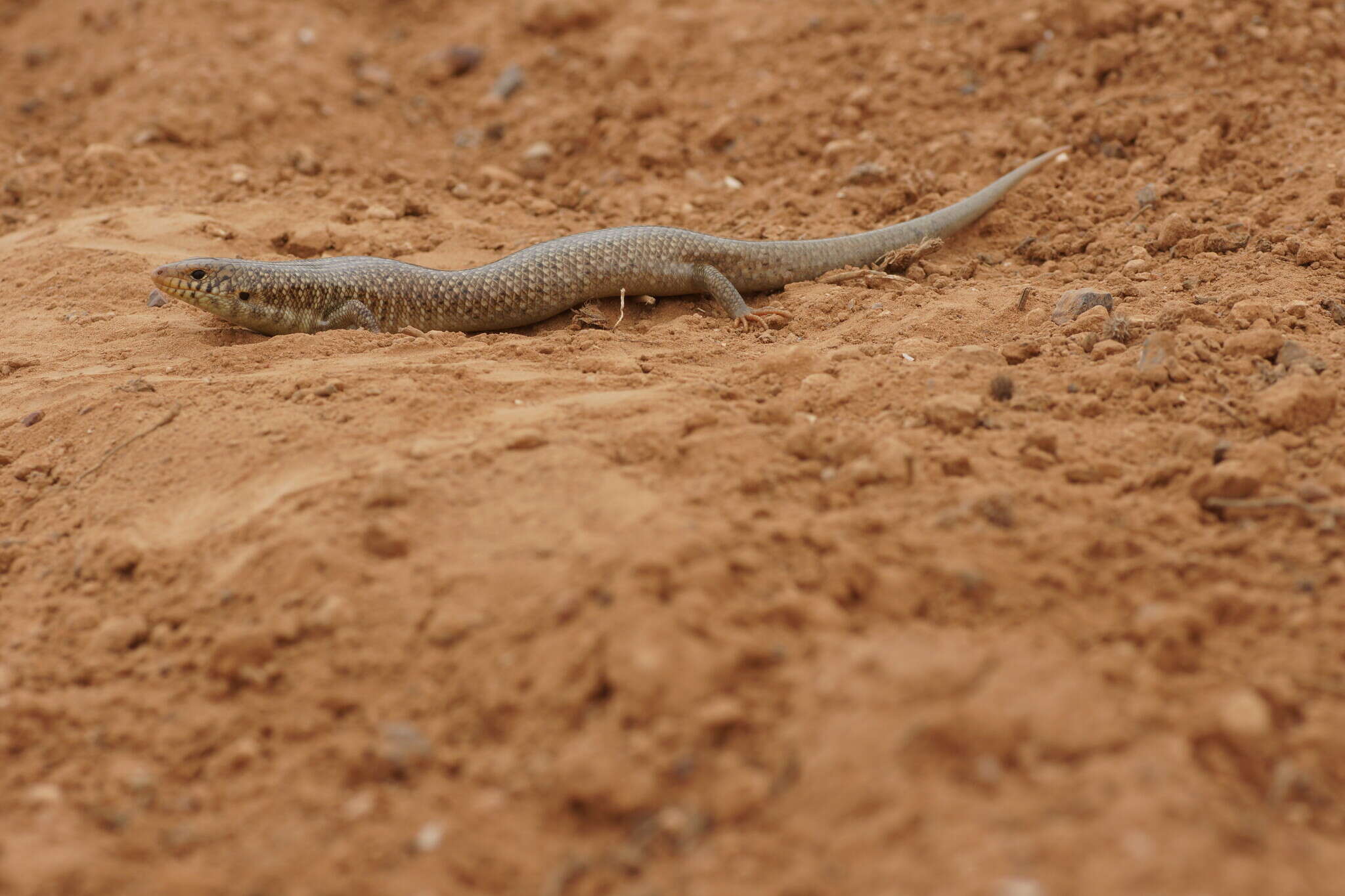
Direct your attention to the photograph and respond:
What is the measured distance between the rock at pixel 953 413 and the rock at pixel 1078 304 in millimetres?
1293

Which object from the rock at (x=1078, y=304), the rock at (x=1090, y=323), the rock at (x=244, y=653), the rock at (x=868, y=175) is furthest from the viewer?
the rock at (x=868, y=175)

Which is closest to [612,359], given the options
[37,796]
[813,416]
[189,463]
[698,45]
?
[813,416]

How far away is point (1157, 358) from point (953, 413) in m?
1.02

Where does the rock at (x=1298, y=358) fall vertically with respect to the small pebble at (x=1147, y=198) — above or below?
below

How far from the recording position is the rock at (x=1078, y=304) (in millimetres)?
4918

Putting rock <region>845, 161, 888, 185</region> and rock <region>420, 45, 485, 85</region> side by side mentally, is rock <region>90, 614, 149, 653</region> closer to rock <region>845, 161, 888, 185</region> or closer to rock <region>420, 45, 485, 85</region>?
rock <region>845, 161, 888, 185</region>

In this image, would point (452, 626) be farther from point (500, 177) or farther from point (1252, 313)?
point (500, 177)

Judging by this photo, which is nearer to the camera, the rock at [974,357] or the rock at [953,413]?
the rock at [953,413]

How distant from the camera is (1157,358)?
4195mm

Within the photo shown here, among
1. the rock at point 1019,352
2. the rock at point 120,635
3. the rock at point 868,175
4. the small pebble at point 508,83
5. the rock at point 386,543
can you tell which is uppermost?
the small pebble at point 508,83

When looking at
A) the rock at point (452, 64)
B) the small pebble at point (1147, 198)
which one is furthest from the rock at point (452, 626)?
the rock at point (452, 64)

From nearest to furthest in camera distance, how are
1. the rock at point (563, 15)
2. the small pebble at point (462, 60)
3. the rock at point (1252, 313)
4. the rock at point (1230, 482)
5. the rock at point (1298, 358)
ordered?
the rock at point (1230, 482)
the rock at point (1298, 358)
the rock at point (1252, 313)
the rock at point (563, 15)
the small pebble at point (462, 60)

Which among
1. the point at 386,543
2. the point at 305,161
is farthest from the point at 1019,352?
the point at 305,161

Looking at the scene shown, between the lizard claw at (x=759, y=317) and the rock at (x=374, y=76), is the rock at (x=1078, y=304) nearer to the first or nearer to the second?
the lizard claw at (x=759, y=317)
